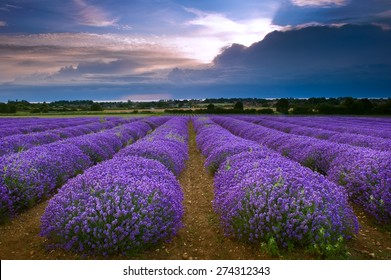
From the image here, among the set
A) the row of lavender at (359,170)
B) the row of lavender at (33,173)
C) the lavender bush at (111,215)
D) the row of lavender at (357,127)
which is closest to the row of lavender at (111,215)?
the lavender bush at (111,215)

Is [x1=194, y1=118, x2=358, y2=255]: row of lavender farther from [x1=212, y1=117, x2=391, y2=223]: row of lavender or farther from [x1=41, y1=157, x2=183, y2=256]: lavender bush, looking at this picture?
[x1=212, y1=117, x2=391, y2=223]: row of lavender

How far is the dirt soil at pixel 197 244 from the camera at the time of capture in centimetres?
424

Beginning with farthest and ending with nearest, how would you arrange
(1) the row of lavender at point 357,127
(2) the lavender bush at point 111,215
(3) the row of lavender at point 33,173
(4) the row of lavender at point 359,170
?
(1) the row of lavender at point 357,127 < (3) the row of lavender at point 33,173 < (4) the row of lavender at point 359,170 < (2) the lavender bush at point 111,215

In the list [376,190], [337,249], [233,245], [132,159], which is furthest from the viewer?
[132,159]

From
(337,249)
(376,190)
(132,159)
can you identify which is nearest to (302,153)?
(376,190)

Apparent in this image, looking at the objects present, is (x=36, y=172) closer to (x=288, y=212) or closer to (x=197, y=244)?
(x=197, y=244)

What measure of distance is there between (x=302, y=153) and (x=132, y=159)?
5.49 meters

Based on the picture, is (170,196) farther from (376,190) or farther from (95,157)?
(95,157)

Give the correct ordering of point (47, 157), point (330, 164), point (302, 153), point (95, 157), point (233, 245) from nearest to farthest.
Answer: point (233, 245), point (47, 157), point (330, 164), point (302, 153), point (95, 157)

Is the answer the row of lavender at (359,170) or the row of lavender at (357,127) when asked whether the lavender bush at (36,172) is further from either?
the row of lavender at (357,127)

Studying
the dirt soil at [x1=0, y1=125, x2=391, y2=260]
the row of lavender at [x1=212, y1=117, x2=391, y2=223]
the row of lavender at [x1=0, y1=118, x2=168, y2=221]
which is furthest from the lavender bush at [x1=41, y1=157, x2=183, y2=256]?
the row of lavender at [x1=212, y1=117, x2=391, y2=223]

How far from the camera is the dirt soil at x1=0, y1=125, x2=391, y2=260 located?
424 cm

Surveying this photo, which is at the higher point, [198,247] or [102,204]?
[102,204]

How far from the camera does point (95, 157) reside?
10609mm
